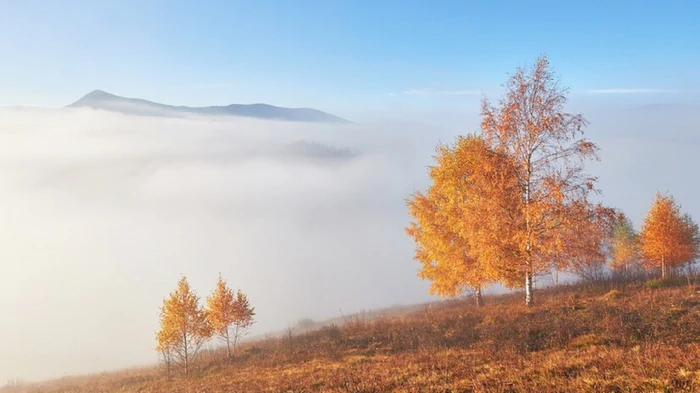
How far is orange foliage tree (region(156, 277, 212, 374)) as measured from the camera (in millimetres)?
29703

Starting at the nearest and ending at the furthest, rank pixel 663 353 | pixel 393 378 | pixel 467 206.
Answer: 1. pixel 663 353
2. pixel 393 378
3. pixel 467 206

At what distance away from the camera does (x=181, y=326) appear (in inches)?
1185

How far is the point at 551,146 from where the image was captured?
19500 mm

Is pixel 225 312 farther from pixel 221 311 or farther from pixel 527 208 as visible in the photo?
pixel 527 208

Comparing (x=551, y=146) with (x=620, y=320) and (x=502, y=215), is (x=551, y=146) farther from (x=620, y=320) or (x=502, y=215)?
(x=620, y=320)

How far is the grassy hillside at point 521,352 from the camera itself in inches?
357

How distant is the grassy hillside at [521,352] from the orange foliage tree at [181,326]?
587 cm

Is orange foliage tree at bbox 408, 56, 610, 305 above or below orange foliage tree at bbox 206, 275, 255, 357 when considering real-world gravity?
above

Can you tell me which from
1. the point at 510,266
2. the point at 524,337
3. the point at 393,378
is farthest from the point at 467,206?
the point at 393,378

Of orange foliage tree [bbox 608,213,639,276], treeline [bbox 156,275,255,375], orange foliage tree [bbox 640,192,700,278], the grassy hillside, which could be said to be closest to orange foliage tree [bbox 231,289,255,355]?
treeline [bbox 156,275,255,375]

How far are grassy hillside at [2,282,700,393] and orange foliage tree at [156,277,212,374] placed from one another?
5.87m

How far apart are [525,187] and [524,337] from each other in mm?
7636

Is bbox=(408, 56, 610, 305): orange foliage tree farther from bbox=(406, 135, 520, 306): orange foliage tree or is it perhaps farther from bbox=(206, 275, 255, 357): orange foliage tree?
bbox=(206, 275, 255, 357): orange foliage tree

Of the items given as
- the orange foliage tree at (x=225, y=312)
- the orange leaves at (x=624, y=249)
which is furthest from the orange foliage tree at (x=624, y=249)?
the orange foliage tree at (x=225, y=312)
